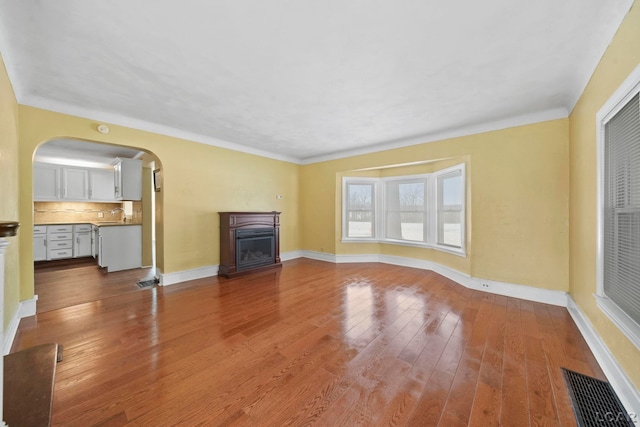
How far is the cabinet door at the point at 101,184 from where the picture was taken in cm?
592

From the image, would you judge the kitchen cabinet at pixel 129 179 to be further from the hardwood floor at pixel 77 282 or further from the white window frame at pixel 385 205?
the white window frame at pixel 385 205

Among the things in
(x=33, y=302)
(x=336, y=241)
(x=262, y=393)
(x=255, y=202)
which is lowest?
(x=262, y=393)

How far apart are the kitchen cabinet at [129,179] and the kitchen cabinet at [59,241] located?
1856mm

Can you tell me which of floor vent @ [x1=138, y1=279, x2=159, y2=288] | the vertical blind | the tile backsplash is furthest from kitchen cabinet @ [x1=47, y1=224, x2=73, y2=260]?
the vertical blind

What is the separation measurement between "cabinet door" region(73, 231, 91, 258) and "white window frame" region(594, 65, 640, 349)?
8.80m

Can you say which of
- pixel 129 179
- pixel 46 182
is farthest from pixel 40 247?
pixel 129 179

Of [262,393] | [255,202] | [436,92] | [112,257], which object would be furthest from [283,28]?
[112,257]

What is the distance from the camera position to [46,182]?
5438 mm

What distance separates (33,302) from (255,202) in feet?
11.2

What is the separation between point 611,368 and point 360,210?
4.34 metres

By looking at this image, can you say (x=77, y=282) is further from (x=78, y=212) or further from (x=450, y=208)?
(x=450, y=208)

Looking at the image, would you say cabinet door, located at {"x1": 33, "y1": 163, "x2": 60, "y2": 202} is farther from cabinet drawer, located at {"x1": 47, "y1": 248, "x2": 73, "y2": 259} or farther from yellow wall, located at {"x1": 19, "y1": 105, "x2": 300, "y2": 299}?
yellow wall, located at {"x1": 19, "y1": 105, "x2": 300, "y2": 299}

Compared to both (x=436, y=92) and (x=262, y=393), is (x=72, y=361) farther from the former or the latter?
(x=436, y=92)

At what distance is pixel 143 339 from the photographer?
224cm
